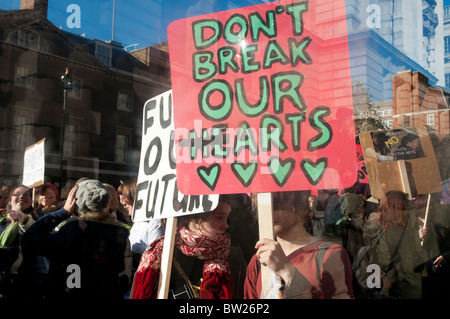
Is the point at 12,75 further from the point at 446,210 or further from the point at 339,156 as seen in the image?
the point at 446,210

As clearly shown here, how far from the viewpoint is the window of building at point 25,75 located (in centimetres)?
396

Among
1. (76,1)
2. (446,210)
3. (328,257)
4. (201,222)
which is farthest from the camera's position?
(76,1)

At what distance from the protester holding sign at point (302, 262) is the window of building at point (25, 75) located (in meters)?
2.39

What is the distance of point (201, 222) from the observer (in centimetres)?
329

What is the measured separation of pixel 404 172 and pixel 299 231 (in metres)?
0.99

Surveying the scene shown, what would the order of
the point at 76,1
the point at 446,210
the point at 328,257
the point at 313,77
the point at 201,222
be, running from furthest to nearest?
the point at 76,1 < the point at 446,210 < the point at 201,222 < the point at 313,77 < the point at 328,257

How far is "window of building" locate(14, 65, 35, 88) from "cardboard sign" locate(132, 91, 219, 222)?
1100 millimetres

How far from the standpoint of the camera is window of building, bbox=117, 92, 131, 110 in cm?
392

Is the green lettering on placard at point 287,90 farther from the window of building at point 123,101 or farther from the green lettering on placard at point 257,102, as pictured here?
the window of building at point 123,101

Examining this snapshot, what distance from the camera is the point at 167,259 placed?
3066mm

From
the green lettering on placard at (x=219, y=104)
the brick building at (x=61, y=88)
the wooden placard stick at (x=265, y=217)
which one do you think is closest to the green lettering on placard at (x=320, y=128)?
the wooden placard stick at (x=265, y=217)

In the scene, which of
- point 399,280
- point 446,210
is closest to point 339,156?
point 399,280

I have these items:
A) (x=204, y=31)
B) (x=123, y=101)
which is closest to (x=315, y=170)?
(x=204, y=31)

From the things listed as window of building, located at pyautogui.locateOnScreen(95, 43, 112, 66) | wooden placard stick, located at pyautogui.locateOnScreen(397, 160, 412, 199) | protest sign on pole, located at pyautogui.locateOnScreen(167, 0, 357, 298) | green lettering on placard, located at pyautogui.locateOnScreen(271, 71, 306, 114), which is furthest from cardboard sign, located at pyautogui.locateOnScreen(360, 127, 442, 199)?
window of building, located at pyautogui.locateOnScreen(95, 43, 112, 66)
